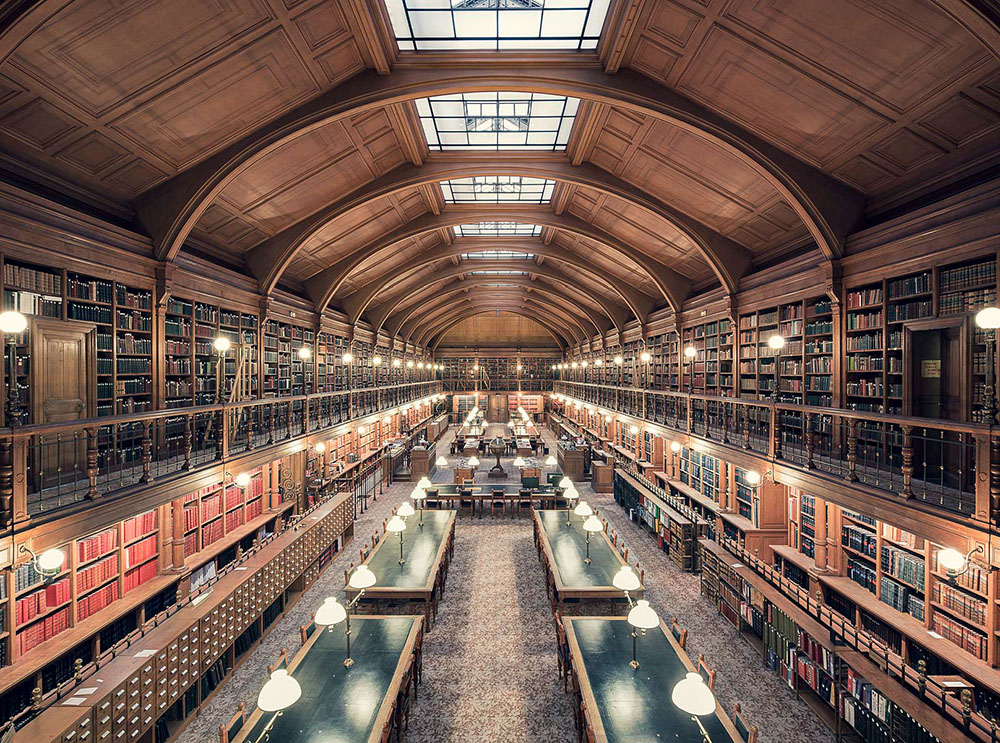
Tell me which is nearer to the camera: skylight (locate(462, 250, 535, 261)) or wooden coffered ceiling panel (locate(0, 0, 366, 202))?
wooden coffered ceiling panel (locate(0, 0, 366, 202))

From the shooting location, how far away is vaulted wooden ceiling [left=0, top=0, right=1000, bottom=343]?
5543mm

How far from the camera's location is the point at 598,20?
7.08 m

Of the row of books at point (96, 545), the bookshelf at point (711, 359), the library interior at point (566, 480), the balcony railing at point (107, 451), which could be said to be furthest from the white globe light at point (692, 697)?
the bookshelf at point (711, 359)

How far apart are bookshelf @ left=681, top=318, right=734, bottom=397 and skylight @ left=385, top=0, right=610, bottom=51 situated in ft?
25.7

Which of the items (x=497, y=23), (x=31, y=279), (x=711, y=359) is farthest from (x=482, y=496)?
(x=497, y=23)

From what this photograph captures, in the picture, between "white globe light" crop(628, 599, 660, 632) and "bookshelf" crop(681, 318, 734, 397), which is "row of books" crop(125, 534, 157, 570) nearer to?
"white globe light" crop(628, 599, 660, 632)

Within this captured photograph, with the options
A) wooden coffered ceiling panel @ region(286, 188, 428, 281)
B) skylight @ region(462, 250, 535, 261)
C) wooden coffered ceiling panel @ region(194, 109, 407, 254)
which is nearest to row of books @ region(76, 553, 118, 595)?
wooden coffered ceiling panel @ region(194, 109, 407, 254)

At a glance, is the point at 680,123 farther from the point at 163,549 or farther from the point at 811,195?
the point at 163,549

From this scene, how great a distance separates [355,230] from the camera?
44.1ft

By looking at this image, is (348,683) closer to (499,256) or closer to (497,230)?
(497,230)

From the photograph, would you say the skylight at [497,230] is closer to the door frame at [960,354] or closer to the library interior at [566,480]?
the library interior at [566,480]

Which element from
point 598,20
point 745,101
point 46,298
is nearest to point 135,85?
point 46,298

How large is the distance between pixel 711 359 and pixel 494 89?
9.27 metres

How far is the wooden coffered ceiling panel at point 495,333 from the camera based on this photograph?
37.4m
